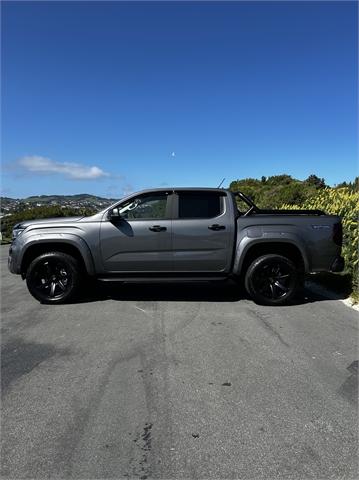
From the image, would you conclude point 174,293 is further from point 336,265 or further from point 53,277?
point 336,265

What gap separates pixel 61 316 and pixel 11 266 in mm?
1333

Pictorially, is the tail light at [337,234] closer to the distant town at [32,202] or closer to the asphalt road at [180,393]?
the asphalt road at [180,393]

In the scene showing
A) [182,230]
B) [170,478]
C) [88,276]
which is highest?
[182,230]

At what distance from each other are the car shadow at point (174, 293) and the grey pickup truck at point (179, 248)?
472 mm

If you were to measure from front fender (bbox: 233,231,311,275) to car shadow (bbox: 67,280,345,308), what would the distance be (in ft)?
2.41

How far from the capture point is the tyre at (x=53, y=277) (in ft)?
22.4

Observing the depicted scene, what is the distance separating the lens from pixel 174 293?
25.0 feet

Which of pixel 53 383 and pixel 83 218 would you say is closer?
pixel 53 383

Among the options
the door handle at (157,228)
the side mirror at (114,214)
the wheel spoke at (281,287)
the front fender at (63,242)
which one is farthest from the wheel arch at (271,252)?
the front fender at (63,242)

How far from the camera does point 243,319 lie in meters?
6.03

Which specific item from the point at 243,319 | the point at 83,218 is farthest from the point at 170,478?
the point at 83,218

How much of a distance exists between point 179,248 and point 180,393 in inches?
128

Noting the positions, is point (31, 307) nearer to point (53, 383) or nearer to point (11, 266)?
point (11, 266)

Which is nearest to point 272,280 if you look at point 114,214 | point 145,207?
point 145,207
